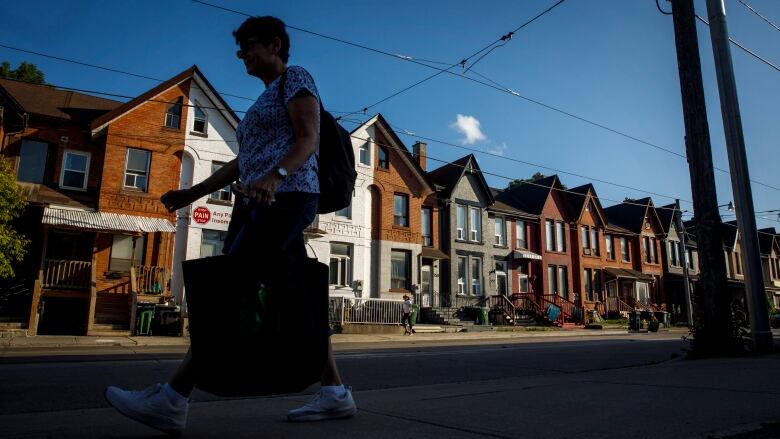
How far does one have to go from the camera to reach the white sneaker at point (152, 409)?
263cm

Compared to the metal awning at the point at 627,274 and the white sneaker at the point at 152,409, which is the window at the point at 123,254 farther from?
the metal awning at the point at 627,274

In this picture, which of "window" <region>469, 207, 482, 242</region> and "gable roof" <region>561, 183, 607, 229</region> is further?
"gable roof" <region>561, 183, 607, 229</region>

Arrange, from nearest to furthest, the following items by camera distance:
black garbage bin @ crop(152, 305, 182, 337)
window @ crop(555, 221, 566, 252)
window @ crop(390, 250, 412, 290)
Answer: black garbage bin @ crop(152, 305, 182, 337) → window @ crop(390, 250, 412, 290) → window @ crop(555, 221, 566, 252)

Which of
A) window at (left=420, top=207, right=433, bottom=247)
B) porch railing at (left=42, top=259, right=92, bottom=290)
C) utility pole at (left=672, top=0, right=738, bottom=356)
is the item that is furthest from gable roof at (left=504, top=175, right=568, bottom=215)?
utility pole at (left=672, top=0, right=738, bottom=356)

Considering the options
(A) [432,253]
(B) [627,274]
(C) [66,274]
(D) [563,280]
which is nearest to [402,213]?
(A) [432,253]

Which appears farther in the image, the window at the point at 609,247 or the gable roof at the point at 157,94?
the window at the point at 609,247

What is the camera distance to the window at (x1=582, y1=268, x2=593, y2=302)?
39.5 metres

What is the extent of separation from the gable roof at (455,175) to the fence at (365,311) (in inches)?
394

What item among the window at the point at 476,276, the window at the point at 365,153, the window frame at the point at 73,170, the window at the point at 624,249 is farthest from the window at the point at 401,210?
the window at the point at 624,249

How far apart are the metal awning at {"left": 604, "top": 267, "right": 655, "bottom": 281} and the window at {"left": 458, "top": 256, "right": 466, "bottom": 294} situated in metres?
14.7

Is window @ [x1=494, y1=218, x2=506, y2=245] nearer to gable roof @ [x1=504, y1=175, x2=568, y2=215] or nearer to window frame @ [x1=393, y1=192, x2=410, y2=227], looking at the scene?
gable roof @ [x1=504, y1=175, x2=568, y2=215]

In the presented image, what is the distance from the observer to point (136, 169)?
73.1 feet

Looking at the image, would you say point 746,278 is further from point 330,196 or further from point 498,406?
point 330,196

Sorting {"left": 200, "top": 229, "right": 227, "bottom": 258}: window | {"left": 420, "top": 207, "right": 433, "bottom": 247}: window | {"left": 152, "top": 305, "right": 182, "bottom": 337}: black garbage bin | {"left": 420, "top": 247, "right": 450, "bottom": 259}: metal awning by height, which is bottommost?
{"left": 152, "top": 305, "right": 182, "bottom": 337}: black garbage bin
